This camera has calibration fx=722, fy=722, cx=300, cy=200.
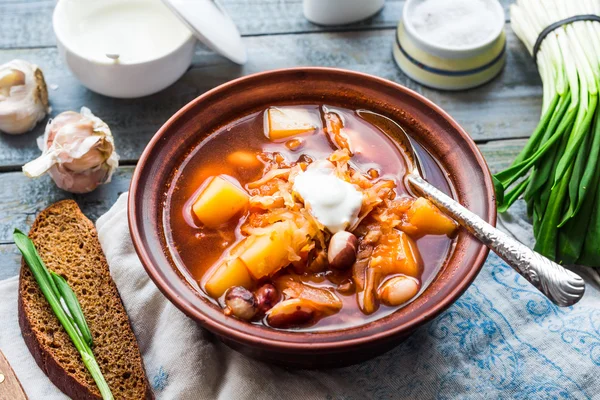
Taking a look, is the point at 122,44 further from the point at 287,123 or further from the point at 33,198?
the point at 287,123

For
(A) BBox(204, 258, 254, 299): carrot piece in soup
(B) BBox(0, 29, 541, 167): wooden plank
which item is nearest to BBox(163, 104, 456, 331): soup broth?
(A) BBox(204, 258, 254, 299): carrot piece in soup

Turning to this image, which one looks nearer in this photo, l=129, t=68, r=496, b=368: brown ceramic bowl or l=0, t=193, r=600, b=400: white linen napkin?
l=129, t=68, r=496, b=368: brown ceramic bowl

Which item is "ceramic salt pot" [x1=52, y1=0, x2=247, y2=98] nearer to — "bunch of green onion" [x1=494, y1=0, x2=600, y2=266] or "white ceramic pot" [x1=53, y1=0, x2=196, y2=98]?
"white ceramic pot" [x1=53, y1=0, x2=196, y2=98]

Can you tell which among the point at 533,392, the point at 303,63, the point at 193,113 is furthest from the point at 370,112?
the point at 533,392

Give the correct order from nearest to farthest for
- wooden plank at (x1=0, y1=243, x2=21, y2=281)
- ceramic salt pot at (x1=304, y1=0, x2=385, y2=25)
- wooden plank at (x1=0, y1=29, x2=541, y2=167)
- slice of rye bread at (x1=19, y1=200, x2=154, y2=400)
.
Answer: slice of rye bread at (x1=19, y1=200, x2=154, y2=400) → wooden plank at (x1=0, y1=243, x2=21, y2=281) → wooden plank at (x1=0, y1=29, x2=541, y2=167) → ceramic salt pot at (x1=304, y1=0, x2=385, y2=25)

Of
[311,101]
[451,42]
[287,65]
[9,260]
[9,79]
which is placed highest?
[311,101]

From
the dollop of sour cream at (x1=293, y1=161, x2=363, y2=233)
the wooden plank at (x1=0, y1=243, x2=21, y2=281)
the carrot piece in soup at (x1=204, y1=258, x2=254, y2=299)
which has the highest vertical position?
the dollop of sour cream at (x1=293, y1=161, x2=363, y2=233)

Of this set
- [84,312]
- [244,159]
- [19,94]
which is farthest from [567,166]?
[19,94]

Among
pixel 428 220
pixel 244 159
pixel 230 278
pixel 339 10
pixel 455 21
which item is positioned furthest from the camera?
pixel 339 10
